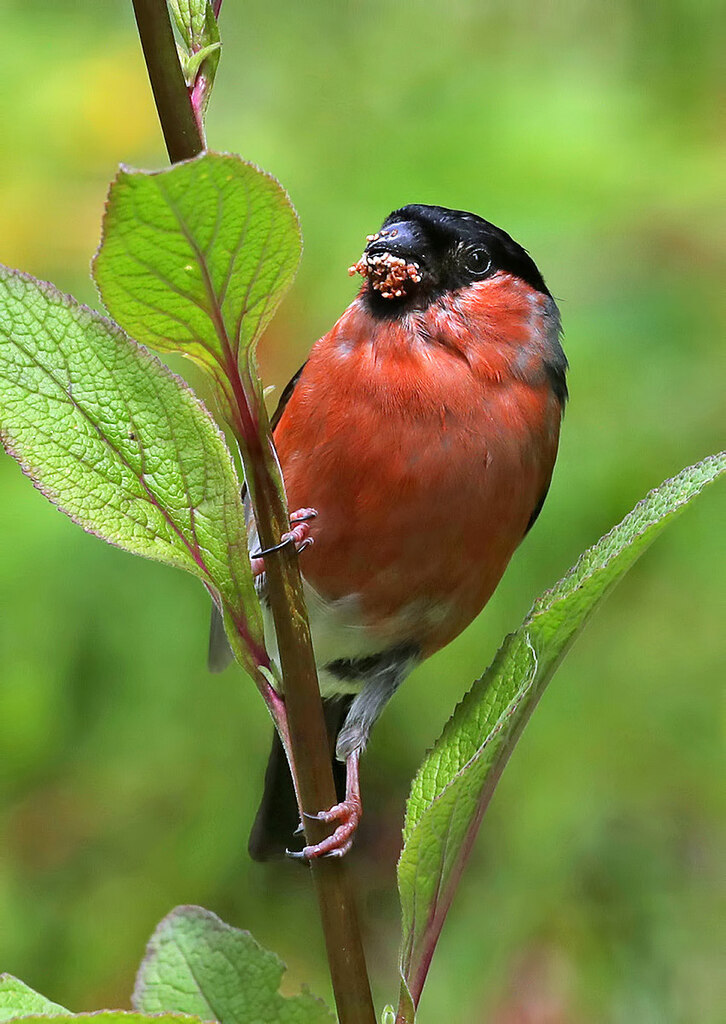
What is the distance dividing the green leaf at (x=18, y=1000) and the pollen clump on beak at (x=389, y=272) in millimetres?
755

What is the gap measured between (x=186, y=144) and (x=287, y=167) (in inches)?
60.4

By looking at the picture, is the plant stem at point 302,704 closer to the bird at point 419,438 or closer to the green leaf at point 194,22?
the green leaf at point 194,22

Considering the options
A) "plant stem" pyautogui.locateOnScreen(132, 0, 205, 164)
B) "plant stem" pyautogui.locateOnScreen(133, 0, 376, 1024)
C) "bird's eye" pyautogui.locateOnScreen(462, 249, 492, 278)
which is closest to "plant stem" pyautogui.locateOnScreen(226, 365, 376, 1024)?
"plant stem" pyautogui.locateOnScreen(133, 0, 376, 1024)

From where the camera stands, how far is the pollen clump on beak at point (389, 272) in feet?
4.08

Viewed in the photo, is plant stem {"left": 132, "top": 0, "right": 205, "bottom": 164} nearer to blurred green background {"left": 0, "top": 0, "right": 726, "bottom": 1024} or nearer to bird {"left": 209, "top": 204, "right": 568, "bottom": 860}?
bird {"left": 209, "top": 204, "right": 568, "bottom": 860}

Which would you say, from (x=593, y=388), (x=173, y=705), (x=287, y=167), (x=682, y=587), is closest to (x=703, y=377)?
(x=593, y=388)

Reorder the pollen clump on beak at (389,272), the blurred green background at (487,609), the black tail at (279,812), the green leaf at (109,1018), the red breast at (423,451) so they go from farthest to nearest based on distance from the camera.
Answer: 1. the blurred green background at (487,609)
2. the black tail at (279,812)
3. the red breast at (423,451)
4. the pollen clump on beak at (389,272)
5. the green leaf at (109,1018)

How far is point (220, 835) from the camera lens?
6.82 feet

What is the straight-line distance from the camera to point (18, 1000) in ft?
1.98

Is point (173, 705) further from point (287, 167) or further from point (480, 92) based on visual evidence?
point (480, 92)

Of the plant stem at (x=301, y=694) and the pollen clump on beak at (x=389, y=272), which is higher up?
the pollen clump on beak at (x=389, y=272)

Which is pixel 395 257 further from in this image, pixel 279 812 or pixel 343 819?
pixel 279 812

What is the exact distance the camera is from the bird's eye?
1.44 m

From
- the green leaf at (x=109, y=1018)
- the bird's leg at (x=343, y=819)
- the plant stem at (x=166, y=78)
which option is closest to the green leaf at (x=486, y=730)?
the bird's leg at (x=343, y=819)
